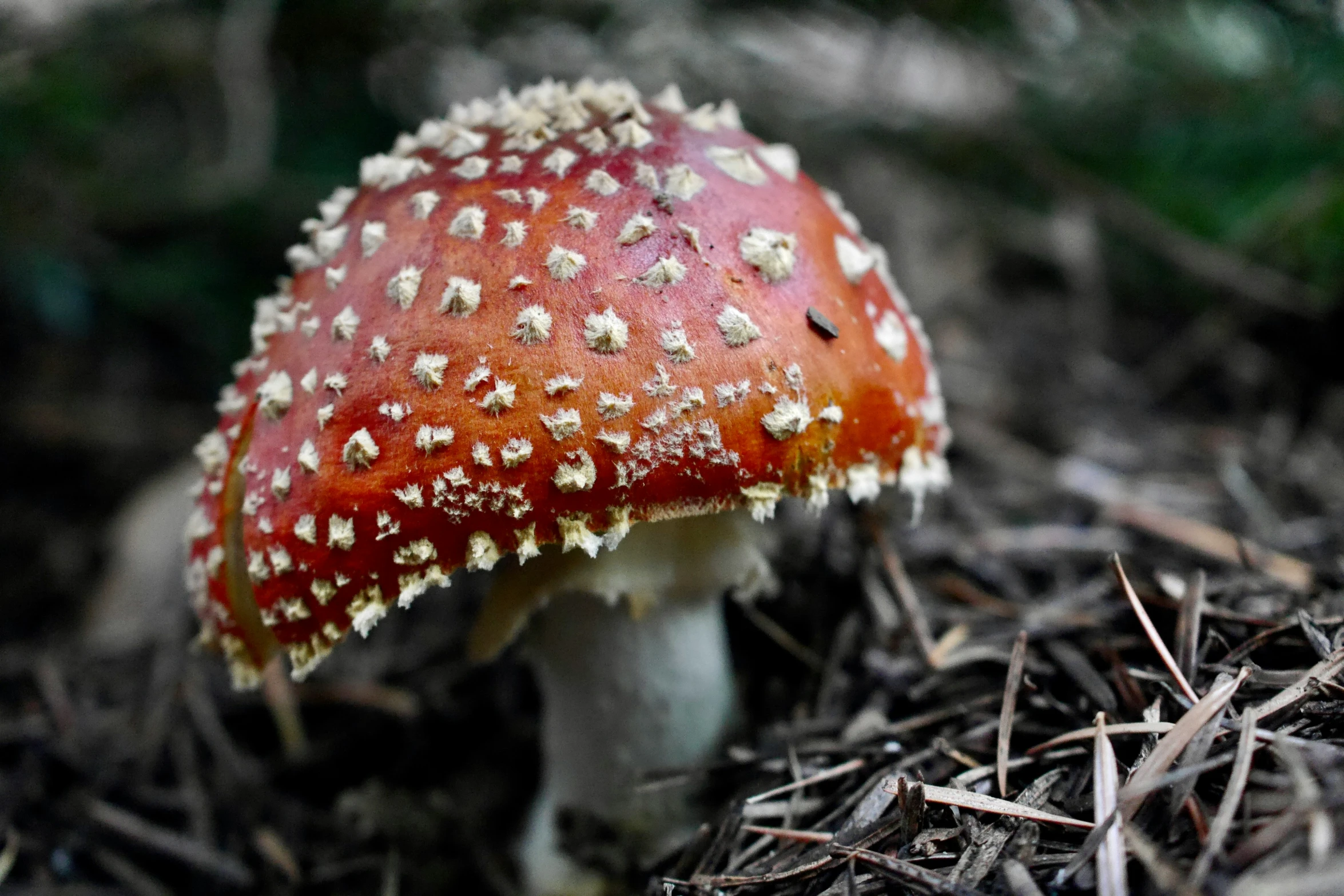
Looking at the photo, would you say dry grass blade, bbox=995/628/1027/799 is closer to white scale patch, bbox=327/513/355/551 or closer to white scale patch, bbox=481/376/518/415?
white scale patch, bbox=481/376/518/415

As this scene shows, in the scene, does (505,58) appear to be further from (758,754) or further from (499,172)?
(758,754)

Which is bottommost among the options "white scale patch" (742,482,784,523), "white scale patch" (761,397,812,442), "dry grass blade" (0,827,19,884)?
"dry grass blade" (0,827,19,884)

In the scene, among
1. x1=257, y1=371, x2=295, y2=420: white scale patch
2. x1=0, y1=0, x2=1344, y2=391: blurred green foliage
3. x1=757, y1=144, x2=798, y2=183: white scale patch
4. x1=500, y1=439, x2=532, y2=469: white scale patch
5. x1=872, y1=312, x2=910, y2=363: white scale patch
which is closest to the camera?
x1=500, y1=439, x2=532, y2=469: white scale patch

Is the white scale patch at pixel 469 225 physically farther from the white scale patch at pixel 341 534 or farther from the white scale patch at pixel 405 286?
the white scale patch at pixel 341 534

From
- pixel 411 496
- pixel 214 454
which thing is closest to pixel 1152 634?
pixel 411 496

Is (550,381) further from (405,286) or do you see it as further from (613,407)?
(405,286)

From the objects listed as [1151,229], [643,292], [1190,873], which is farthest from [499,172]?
[1151,229]

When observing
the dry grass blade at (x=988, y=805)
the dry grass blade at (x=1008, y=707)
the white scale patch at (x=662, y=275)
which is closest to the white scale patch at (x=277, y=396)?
the white scale patch at (x=662, y=275)

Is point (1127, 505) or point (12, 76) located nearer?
point (12, 76)

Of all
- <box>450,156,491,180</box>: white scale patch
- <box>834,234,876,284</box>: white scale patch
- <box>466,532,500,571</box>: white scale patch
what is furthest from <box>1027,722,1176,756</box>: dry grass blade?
<box>450,156,491,180</box>: white scale patch
